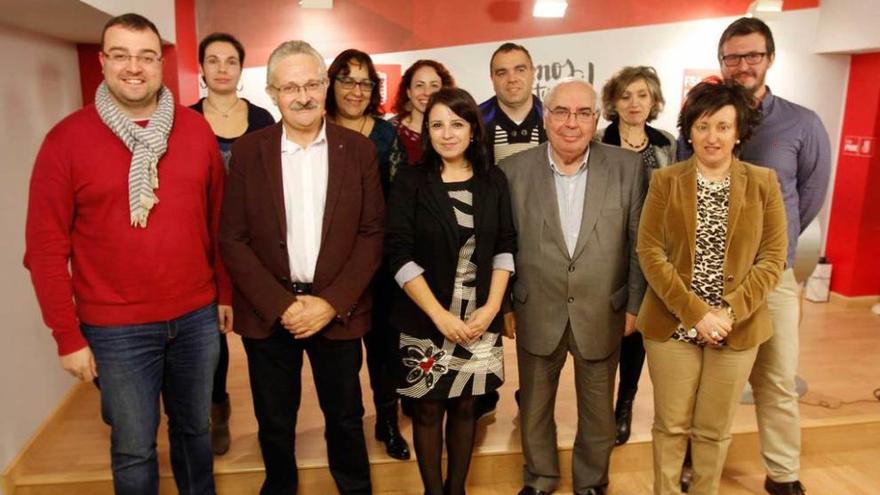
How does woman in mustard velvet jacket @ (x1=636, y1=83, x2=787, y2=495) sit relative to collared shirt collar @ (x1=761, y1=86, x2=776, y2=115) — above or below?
below

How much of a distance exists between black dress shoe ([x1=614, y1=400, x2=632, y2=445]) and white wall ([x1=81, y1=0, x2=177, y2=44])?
2.63 meters

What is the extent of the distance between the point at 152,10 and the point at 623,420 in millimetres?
2945

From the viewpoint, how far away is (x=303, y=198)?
6.82 feet

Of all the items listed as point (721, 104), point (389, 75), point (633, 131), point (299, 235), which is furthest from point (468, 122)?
point (389, 75)

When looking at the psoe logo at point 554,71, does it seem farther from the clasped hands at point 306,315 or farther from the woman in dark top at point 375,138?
the clasped hands at point 306,315

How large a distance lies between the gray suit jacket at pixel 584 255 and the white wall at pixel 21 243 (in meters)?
2.07

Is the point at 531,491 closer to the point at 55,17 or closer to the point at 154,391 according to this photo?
the point at 154,391

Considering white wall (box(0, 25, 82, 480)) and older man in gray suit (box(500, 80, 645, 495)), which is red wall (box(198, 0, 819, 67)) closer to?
white wall (box(0, 25, 82, 480))

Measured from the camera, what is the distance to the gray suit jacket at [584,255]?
2195mm

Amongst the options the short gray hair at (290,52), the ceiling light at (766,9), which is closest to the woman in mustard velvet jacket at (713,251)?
the short gray hair at (290,52)

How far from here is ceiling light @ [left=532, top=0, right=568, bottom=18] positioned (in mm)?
4496

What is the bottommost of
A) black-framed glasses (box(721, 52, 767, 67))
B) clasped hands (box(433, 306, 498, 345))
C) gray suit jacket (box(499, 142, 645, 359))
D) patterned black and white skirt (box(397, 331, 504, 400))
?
patterned black and white skirt (box(397, 331, 504, 400))

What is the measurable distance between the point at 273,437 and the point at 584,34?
374cm

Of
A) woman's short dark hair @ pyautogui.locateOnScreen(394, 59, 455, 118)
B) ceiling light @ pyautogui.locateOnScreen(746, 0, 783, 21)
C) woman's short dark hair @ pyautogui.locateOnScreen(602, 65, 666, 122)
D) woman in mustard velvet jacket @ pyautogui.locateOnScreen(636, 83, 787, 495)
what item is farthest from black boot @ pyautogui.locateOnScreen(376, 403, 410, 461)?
ceiling light @ pyautogui.locateOnScreen(746, 0, 783, 21)
